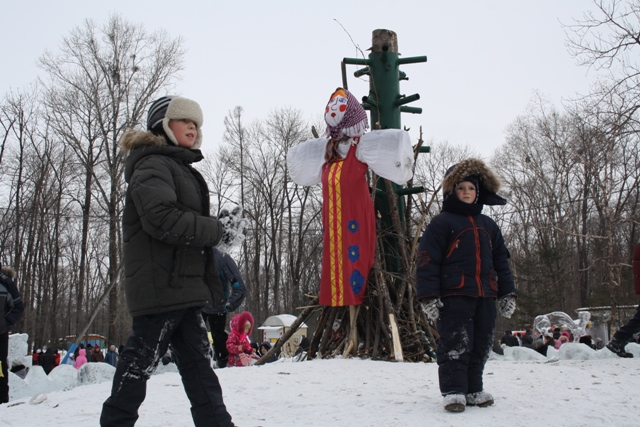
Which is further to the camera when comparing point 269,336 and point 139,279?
point 269,336

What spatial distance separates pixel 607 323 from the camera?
18656 millimetres

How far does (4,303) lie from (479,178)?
4.46 meters

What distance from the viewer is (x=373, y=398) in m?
3.60

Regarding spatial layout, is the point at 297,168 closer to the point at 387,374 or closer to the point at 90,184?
the point at 387,374

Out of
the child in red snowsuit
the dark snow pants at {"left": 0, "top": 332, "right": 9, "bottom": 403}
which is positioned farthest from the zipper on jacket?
the child in red snowsuit

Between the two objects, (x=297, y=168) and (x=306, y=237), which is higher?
(x=306, y=237)

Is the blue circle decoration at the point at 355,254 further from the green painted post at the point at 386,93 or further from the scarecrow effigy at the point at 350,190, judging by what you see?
the green painted post at the point at 386,93

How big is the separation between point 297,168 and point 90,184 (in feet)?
61.8

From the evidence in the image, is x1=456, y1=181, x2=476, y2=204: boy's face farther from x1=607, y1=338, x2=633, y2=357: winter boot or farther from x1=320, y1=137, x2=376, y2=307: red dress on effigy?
x1=607, y1=338, x2=633, y2=357: winter boot

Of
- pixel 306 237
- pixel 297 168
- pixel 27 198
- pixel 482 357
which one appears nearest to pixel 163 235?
pixel 482 357

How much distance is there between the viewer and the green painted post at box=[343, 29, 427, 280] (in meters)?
6.40

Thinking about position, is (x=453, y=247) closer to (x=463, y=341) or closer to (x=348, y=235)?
(x=463, y=341)

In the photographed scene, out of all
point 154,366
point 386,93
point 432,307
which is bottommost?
point 154,366

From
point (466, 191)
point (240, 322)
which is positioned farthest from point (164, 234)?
point (240, 322)
